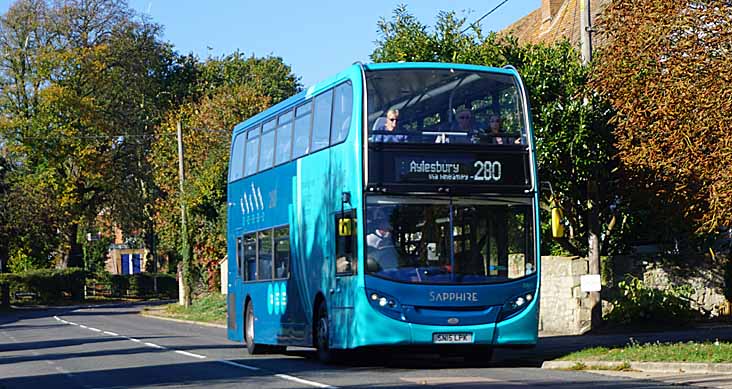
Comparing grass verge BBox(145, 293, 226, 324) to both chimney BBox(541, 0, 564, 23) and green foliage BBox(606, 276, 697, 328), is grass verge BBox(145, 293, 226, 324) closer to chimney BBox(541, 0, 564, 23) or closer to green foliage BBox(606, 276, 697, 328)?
chimney BBox(541, 0, 564, 23)

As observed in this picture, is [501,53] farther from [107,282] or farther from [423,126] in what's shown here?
[107,282]

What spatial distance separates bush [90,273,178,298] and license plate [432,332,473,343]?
66.3 metres

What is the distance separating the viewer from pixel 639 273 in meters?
27.0

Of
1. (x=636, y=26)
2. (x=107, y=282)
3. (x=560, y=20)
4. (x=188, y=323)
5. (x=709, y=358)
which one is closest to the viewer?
(x=709, y=358)

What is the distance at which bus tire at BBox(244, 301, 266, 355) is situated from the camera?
24016 mm

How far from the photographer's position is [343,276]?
727 inches

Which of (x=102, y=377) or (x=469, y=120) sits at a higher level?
(x=469, y=120)

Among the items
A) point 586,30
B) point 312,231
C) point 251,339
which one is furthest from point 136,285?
point 312,231

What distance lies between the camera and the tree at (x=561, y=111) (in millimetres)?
25203

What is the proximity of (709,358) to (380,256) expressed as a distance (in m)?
4.72

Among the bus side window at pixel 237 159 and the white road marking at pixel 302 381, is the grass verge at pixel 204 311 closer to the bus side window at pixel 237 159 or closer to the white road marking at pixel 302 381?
the bus side window at pixel 237 159

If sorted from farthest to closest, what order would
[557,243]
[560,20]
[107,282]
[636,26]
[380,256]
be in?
[107,282]
[560,20]
[557,243]
[636,26]
[380,256]

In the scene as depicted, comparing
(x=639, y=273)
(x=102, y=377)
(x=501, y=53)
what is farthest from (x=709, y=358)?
(x=501, y=53)

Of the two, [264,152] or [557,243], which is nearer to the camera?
[264,152]
